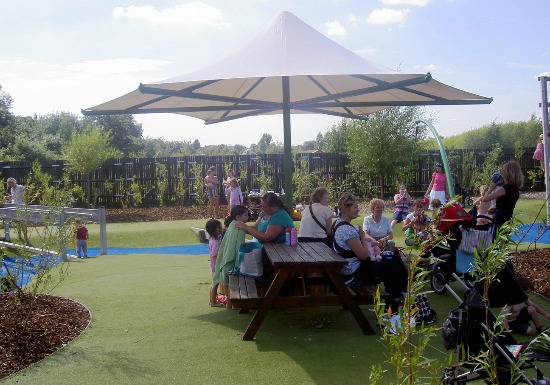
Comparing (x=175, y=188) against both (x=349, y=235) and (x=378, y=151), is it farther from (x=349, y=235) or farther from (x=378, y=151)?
(x=349, y=235)

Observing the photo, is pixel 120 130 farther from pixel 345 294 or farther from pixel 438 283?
pixel 345 294

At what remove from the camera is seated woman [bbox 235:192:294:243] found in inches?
256

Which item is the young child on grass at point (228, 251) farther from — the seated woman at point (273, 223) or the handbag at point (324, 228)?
the handbag at point (324, 228)

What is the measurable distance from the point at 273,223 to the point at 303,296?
48.5 inches

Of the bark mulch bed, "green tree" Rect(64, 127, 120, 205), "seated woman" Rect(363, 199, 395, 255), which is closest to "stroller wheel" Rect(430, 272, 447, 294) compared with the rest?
"seated woman" Rect(363, 199, 395, 255)

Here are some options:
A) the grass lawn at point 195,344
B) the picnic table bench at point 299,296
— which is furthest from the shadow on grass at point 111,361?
the picnic table bench at point 299,296

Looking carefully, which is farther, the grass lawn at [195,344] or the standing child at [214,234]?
the standing child at [214,234]

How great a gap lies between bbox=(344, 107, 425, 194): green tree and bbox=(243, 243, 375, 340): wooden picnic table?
707 inches

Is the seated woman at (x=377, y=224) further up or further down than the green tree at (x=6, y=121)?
further down

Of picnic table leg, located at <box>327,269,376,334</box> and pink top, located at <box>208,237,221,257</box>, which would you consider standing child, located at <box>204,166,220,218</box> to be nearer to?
pink top, located at <box>208,237,221,257</box>

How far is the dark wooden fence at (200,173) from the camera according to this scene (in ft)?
80.0

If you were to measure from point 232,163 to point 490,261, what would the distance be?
73.1ft

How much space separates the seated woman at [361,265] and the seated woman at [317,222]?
0.77 metres

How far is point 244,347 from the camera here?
17.5ft
